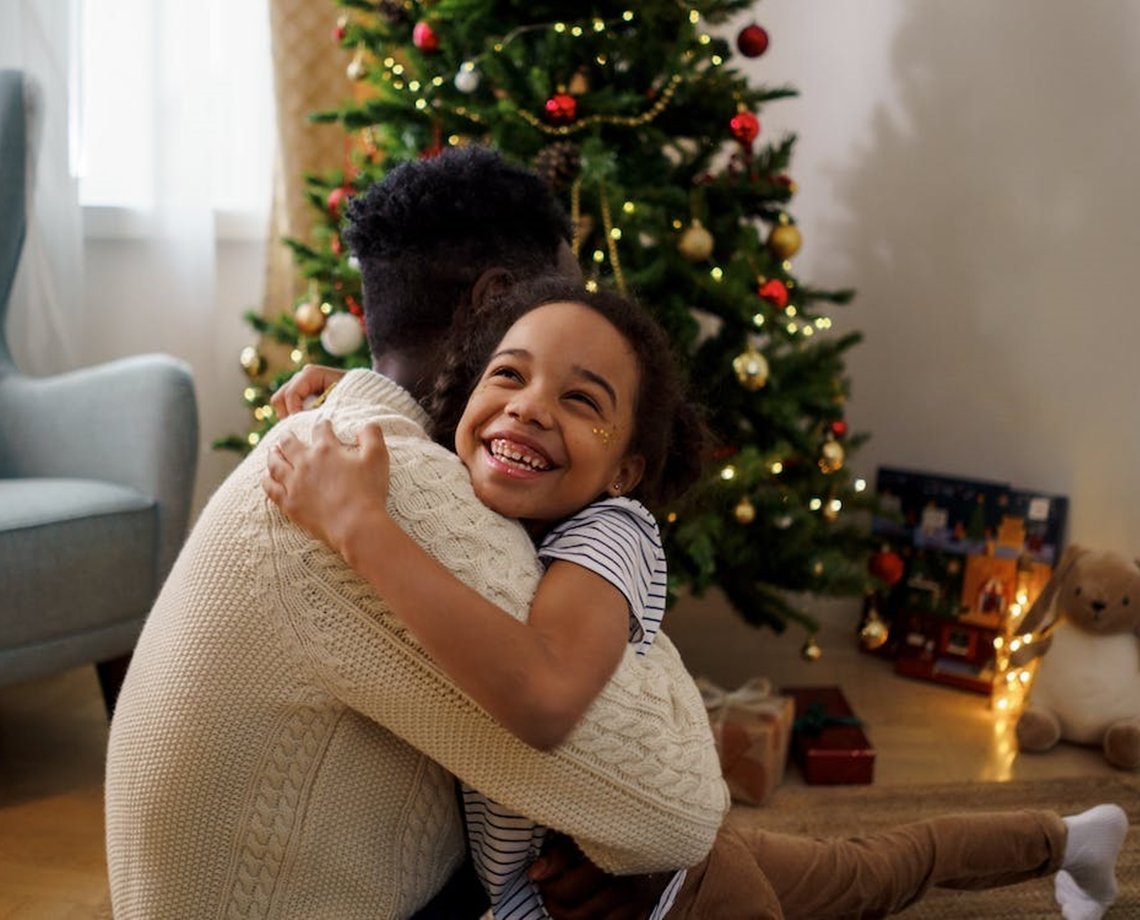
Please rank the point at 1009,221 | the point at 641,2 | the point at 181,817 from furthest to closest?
the point at 1009,221 < the point at 641,2 < the point at 181,817

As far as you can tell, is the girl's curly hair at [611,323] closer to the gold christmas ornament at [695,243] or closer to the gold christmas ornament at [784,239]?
the gold christmas ornament at [695,243]

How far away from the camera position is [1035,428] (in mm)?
2713

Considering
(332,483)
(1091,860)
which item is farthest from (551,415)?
(1091,860)

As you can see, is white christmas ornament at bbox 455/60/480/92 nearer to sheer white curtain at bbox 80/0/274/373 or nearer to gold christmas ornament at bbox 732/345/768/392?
gold christmas ornament at bbox 732/345/768/392

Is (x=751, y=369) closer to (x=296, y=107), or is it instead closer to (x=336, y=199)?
(x=336, y=199)

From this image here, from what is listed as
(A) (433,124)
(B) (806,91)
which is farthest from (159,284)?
(B) (806,91)

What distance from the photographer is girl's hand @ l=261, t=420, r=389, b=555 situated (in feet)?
2.67

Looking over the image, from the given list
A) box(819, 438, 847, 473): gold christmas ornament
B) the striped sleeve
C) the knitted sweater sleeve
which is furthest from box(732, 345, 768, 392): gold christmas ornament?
the knitted sweater sleeve

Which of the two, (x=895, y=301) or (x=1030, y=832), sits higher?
(x=895, y=301)

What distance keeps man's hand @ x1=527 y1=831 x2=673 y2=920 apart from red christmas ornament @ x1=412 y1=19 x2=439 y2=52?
1.52 meters

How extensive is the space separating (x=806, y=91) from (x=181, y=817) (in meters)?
2.58

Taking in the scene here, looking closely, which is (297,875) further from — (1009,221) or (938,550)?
(1009,221)

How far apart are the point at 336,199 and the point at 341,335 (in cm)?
28

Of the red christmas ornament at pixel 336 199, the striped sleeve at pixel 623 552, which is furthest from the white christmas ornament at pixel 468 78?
the striped sleeve at pixel 623 552
